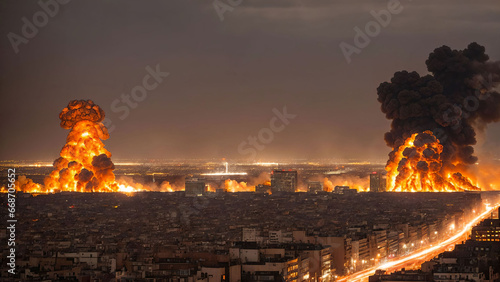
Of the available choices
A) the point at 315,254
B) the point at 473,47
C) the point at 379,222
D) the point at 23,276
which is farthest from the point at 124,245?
the point at 473,47

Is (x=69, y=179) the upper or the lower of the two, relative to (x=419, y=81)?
lower

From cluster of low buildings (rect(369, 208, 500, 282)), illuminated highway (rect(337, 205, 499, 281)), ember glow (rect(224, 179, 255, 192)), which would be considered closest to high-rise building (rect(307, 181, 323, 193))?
ember glow (rect(224, 179, 255, 192))

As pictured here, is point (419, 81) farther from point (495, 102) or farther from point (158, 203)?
point (158, 203)

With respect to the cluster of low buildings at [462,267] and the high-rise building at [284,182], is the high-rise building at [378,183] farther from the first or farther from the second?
the cluster of low buildings at [462,267]

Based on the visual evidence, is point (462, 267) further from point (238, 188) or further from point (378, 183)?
point (238, 188)

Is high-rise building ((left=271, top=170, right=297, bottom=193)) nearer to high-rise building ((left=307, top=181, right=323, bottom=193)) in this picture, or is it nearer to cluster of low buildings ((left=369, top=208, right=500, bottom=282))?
high-rise building ((left=307, top=181, right=323, bottom=193))

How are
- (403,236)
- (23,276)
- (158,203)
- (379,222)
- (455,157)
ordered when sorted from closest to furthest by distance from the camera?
1. (23,276)
2. (403,236)
3. (379,222)
4. (455,157)
5. (158,203)
